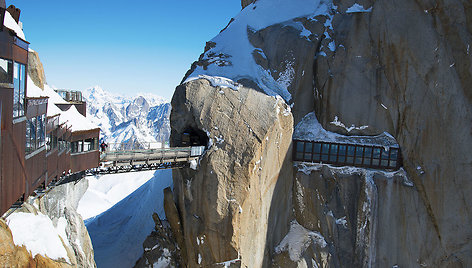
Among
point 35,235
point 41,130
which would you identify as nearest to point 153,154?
point 35,235

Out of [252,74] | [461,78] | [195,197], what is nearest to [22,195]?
[195,197]

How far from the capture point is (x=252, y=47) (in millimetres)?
34281

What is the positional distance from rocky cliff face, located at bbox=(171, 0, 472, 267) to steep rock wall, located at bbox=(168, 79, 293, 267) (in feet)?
0.67

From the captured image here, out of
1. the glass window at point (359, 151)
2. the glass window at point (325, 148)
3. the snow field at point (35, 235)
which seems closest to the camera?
the snow field at point (35, 235)

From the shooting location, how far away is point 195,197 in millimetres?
25469

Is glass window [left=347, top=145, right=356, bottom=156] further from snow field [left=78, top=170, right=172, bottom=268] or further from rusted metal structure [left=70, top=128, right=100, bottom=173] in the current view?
rusted metal structure [left=70, top=128, right=100, bottom=173]

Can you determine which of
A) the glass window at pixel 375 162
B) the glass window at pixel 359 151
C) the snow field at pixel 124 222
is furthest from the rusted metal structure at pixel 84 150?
the glass window at pixel 375 162

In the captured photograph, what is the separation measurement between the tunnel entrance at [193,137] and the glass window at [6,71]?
18.5m

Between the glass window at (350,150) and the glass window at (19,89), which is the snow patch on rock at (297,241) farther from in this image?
the glass window at (19,89)

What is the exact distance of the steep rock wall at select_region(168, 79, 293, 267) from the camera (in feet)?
80.6

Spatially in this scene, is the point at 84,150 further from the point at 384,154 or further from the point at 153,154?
the point at 384,154

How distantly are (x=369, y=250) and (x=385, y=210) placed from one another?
4115mm

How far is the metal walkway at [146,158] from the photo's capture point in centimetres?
2192

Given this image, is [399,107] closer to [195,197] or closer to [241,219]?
[241,219]
